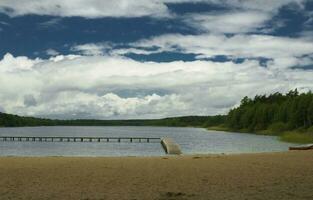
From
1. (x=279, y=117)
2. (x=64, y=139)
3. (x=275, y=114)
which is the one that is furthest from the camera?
(x=275, y=114)

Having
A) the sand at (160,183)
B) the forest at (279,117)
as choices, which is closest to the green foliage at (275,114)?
the forest at (279,117)

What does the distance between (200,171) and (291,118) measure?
10177 cm

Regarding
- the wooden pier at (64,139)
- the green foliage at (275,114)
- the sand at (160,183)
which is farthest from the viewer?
the green foliage at (275,114)

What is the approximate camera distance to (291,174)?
19.5 meters

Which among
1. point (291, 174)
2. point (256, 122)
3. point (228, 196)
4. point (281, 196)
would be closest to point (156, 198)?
point (228, 196)

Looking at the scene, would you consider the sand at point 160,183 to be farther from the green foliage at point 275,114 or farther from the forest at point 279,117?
the green foliage at point 275,114

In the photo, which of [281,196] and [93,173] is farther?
[93,173]

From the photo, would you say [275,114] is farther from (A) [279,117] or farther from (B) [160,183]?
(B) [160,183]

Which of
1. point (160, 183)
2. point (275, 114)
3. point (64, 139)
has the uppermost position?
point (275, 114)

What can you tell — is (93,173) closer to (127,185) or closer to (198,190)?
(127,185)

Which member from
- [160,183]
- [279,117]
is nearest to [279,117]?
[279,117]

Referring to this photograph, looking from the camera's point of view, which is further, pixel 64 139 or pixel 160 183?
pixel 64 139

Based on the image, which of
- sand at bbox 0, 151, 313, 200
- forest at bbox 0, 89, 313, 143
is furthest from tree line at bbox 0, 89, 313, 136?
sand at bbox 0, 151, 313, 200

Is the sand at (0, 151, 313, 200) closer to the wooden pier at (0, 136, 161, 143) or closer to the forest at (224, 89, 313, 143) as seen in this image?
the forest at (224, 89, 313, 143)
